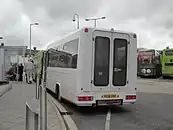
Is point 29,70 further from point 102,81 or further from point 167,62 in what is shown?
point 167,62

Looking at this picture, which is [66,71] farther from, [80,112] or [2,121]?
[2,121]

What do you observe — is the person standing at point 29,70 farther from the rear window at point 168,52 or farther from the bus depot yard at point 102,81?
the rear window at point 168,52

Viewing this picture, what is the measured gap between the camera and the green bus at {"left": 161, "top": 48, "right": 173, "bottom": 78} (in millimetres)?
32750

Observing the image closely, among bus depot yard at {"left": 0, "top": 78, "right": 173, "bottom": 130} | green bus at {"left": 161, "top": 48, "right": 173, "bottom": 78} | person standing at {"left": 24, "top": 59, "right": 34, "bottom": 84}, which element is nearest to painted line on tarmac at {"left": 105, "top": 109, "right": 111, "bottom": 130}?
bus depot yard at {"left": 0, "top": 78, "right": 173, "bottom": 130}

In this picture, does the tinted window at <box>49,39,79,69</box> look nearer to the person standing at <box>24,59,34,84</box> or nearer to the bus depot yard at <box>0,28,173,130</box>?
the bus depot yard at <box>0,28,173,130</box>

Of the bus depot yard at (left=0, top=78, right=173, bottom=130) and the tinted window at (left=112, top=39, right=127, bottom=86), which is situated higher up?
the tinted window at (left=112, top=39, right=127, bottom=86)

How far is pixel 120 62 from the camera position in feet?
32.8

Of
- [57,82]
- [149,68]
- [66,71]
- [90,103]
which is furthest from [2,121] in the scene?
[149,68]

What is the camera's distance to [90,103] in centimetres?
945

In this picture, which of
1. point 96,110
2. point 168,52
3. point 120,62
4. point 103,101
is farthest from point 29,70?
point 168,52

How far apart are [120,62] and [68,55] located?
2.15 m

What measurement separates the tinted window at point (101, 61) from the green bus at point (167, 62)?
24.5m

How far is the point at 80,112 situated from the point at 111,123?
85.6 inches

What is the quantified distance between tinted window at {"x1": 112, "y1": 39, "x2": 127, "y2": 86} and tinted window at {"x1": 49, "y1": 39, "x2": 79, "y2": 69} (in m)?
1.38
